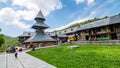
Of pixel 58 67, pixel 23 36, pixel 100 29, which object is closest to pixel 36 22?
pixel 23 36

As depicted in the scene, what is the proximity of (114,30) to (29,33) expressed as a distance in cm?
4976

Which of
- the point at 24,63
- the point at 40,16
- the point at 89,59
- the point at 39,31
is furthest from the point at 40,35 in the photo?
the point at 89,59

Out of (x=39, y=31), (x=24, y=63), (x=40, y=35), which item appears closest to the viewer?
(x=24, y=63)

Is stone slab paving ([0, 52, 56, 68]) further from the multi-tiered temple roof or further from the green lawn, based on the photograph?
the multi-tiered temple roof

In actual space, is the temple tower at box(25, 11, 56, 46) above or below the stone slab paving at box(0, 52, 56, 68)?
above

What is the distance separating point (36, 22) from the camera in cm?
5119

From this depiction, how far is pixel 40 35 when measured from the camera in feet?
158

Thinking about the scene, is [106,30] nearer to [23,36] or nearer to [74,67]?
[74,67]

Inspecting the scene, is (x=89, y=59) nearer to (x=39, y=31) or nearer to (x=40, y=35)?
(x=40, y=35)

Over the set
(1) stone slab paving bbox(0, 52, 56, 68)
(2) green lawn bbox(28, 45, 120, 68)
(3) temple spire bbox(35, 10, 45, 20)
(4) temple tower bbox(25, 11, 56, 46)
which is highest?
(3) temple spire bbox(35, 10, 45, 20)

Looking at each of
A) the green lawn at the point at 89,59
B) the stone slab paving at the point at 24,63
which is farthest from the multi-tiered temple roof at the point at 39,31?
the green lawn at the point at 89,59

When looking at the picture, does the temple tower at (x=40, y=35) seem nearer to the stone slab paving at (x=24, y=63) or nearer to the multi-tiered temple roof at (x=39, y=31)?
the multi-tiered temple roof at (x=39, y=31)

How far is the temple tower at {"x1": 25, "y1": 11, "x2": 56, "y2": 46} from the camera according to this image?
45.5 m

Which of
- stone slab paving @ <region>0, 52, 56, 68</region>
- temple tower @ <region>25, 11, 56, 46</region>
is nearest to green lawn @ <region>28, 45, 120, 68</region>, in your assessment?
stone slab paving @ <region>0, 52, 56, 68</region>
